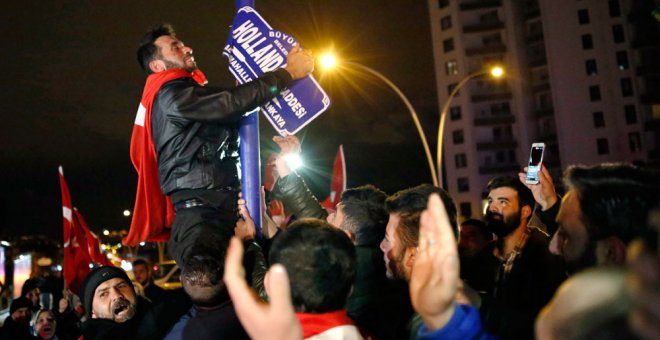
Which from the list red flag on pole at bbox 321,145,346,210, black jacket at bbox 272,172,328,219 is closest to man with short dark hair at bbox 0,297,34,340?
black jacket at bbox 272,172,328,219

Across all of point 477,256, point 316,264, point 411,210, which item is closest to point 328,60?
point 477,256

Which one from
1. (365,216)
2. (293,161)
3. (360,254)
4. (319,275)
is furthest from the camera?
(293,161)

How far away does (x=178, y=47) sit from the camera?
388 centimetres

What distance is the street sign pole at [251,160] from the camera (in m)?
3.68

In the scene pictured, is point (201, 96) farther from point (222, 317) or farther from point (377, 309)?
point (377, 309)

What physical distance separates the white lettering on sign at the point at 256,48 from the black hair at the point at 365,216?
1113mm

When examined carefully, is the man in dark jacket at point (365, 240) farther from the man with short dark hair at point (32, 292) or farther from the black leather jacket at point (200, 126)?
the man with short dark hair at point (32, 292)

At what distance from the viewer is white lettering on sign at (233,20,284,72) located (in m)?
3.95

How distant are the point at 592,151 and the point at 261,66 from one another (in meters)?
59.0

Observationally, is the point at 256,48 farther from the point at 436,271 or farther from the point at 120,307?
the point at 436,271

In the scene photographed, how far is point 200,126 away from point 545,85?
6486 centimetres

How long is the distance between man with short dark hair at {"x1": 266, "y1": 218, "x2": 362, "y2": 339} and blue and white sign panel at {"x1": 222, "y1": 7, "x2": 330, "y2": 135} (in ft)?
5.98

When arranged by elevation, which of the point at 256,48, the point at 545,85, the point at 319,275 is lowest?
the point at 319,275

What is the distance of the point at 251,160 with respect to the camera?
3752 mm
